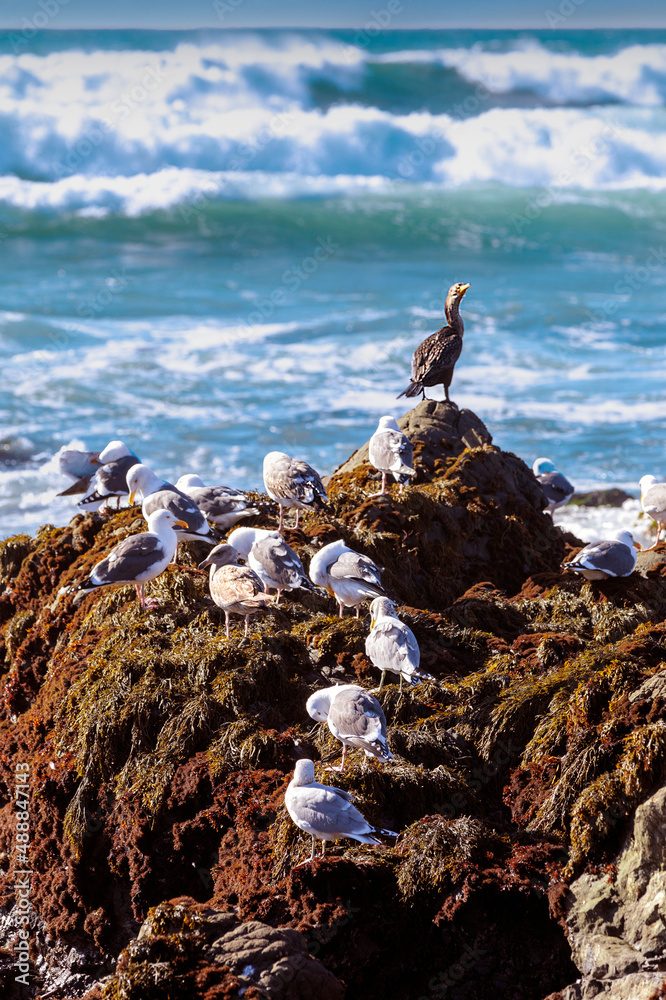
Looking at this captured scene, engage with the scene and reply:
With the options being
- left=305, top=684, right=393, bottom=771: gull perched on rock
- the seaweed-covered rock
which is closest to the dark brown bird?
left=305, top=684, right=393, bottom=771: gull perched on rock

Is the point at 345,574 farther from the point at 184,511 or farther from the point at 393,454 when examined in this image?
the point at 393,454

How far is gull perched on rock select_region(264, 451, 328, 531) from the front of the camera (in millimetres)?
8156

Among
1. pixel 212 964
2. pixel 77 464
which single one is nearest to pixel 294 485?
pixel 77 464

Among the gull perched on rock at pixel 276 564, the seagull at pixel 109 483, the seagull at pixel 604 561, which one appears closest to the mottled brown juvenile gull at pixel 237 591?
the gull perched on rock at pixel 276 564

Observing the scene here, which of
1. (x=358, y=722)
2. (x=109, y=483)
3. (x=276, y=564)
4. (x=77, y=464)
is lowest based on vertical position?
(x=358, y=722)

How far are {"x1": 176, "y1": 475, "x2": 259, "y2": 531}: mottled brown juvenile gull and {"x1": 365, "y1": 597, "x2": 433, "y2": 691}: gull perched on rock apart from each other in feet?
8.61

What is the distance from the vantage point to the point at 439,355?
977 cm

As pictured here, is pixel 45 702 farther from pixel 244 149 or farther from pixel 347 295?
pixel 244 149

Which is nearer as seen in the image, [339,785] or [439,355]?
[339,785]

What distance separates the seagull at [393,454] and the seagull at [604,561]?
5.57ft

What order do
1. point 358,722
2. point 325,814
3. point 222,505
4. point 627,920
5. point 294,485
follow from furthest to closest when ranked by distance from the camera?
point 222,505 < point 294,485 < point 358,722 < point 325,814 < point 627,920

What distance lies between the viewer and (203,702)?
645cm

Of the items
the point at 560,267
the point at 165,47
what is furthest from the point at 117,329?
the point at 165,47

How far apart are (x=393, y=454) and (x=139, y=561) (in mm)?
2575
